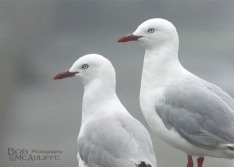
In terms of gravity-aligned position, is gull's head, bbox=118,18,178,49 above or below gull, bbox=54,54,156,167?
above

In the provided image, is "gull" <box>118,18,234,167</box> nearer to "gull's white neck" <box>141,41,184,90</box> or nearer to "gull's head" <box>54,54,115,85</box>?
"gull's white neck" <box>141,41,184,90</box>

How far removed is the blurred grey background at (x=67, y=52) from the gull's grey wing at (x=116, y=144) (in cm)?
50

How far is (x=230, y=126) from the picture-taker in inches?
103

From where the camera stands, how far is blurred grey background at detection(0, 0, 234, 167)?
3131 mm

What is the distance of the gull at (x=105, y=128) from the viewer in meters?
2.51

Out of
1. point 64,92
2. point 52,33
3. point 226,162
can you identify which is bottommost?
point 226,162

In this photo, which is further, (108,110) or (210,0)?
(210,0)

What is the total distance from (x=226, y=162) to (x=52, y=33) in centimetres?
95

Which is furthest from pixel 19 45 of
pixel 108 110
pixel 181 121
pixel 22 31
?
pixel 181 121

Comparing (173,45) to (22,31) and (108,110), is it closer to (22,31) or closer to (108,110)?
(108,110)

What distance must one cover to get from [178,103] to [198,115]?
3.3 inches

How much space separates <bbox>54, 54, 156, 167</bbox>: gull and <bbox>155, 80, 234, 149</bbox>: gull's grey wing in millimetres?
118

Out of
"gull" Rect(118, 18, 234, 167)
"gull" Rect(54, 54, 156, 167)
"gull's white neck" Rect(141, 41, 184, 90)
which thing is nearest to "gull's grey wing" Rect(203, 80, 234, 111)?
"gull" Rect(118, 18, 234, 167)

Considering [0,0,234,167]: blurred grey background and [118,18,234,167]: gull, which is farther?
[0,0,234,167]: blurred grey background
